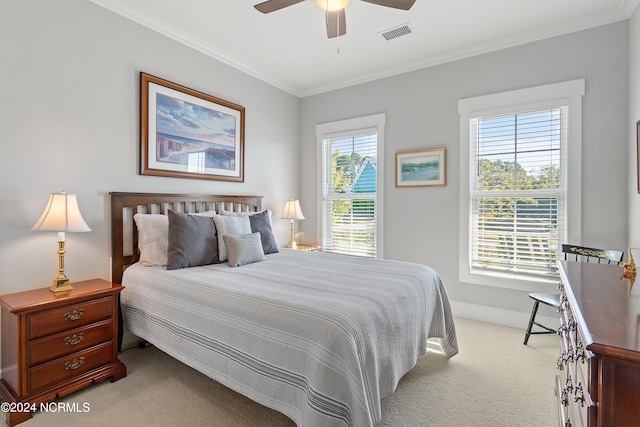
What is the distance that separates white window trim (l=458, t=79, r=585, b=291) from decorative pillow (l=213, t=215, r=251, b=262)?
7.79ft

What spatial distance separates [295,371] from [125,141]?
2470mm

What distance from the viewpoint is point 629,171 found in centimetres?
269

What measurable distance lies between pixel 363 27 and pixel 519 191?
7.49 ft

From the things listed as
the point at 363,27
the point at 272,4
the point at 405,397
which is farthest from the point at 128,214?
the point at 363,27

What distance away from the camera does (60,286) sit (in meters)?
2.13

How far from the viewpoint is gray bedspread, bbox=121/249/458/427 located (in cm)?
142

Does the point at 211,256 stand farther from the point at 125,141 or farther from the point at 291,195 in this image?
the point at 291,195

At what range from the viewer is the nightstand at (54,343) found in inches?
72.1

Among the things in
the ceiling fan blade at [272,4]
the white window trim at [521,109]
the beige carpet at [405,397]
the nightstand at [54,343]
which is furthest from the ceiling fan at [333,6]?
the beige carpet at [405,397]

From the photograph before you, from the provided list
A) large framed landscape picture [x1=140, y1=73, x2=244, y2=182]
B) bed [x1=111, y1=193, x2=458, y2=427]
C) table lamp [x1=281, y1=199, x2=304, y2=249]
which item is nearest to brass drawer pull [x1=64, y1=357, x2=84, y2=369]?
bed [x1=111, y1=193, x2=458, y2=427]

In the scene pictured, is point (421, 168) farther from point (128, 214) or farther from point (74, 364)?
point (74, 364)

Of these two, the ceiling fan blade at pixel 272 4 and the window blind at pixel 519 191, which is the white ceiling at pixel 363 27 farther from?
the window blind at pixel 519 191

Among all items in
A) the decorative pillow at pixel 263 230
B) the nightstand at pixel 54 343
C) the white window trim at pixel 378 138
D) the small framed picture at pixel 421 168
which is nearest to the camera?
the nightstand at pixel 54 343

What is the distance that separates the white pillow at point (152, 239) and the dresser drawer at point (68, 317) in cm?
44
